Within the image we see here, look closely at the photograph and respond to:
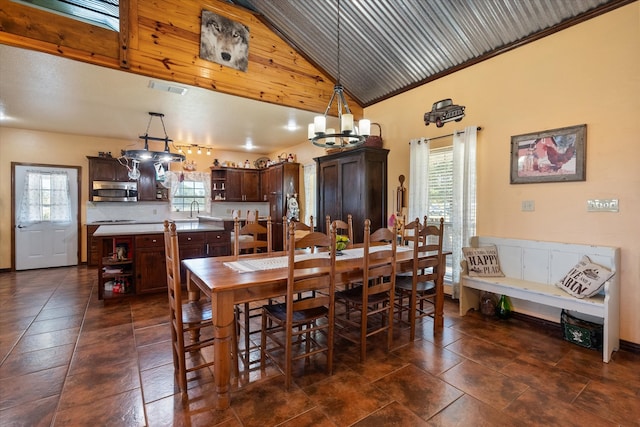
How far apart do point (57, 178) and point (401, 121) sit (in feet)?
21.7

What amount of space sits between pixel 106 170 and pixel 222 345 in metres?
6.02

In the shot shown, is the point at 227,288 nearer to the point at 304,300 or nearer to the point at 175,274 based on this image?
the point at 175,274

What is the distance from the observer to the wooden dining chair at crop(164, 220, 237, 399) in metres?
1.98

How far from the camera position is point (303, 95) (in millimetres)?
4469

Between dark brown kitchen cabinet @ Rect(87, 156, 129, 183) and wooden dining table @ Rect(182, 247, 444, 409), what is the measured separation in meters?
5.03

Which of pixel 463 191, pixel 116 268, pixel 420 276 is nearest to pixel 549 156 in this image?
pixel 463 191

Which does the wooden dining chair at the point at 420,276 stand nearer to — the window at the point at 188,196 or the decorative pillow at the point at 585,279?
the decorative pillow at the point at 585,279

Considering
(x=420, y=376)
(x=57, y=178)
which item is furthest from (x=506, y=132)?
(x=57, y=178)

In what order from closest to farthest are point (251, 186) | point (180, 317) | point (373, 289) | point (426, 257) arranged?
point (180, 317) < point (373, 289) < point (426, 257) < point (251, 186)

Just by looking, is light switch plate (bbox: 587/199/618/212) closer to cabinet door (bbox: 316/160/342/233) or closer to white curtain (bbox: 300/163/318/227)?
cabinet door (bbox: 316/160/342/233)

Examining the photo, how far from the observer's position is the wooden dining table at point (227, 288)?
72.7 inches

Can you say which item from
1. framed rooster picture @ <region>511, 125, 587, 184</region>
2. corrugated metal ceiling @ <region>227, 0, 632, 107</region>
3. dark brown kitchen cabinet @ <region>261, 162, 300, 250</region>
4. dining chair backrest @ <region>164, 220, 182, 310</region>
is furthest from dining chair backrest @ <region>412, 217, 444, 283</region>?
dark brown kitchen cabinet @ <region>261, 162, 300, 250</region>

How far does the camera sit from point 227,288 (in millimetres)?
1825

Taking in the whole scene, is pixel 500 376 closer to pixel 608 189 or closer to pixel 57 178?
pixel 608 189
